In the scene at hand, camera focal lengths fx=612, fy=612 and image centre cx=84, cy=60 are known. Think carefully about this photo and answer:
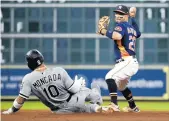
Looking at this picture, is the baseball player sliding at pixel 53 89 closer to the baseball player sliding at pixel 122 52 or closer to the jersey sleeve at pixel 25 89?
the jersey sleeve at pixel 25 89

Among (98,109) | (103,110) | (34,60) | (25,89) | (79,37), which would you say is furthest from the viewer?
(79,37)

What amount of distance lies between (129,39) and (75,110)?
146 centimetres

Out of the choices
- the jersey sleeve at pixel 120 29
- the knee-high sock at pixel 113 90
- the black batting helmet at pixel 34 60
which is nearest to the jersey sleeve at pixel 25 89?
the black batting helmet at pixel 34 60

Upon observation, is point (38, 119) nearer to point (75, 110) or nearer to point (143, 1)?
point (75, 110)

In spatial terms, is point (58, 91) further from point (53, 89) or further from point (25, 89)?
point (25, 89)

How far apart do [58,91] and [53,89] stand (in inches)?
3.0

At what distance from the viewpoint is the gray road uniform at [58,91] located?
798 cm

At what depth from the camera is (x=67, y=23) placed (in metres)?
18.1

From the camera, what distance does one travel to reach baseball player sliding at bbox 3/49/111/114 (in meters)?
7.99

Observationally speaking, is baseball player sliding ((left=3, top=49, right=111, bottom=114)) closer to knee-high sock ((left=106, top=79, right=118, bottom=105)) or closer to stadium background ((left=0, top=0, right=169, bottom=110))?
knee-high sock ((left=106, top=79, right=118, bottom=105))

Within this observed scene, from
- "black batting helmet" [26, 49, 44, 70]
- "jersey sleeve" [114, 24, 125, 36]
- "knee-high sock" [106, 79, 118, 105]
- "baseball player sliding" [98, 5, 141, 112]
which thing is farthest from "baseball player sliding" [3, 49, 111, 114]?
"jersey sleeve" [114, 24, 125, 36]

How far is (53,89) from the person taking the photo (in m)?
8.08

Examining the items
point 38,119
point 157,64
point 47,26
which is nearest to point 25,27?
point 47,26

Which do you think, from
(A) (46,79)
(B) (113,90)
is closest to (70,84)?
(A) (46,79)
